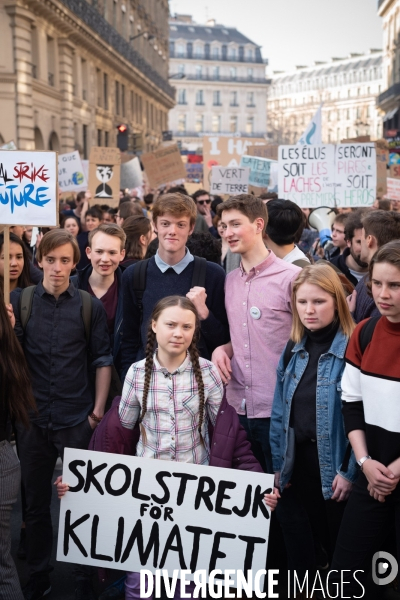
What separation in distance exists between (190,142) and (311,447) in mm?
109874

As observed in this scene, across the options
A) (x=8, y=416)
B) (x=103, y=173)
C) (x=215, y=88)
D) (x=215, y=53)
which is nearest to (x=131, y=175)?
(x=103, y=173)

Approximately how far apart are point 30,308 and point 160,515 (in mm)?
1315

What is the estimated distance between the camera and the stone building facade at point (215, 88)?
113 metres

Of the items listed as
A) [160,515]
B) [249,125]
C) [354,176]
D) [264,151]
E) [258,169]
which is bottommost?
[160,515]

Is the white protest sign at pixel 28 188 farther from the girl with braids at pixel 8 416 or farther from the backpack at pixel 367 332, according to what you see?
the backpack at pixel 367 332

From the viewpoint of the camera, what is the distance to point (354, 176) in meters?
9.34

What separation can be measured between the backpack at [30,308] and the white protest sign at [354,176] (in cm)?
544

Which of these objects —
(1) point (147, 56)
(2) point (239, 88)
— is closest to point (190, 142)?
(2) point (239, 88)

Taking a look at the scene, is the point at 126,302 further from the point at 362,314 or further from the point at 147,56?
the point at 147,56

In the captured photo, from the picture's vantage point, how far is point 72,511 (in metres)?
3.95

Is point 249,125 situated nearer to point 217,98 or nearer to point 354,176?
point 217,98

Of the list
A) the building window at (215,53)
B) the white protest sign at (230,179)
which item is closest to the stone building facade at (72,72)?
the white protest sign at (230,179)

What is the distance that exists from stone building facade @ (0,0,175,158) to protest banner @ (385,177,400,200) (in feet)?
39.4

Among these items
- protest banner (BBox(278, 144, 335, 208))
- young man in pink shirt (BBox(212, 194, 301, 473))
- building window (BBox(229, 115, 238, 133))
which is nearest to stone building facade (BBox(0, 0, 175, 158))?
protest banner (BBox(278, 144, 335, 208))
